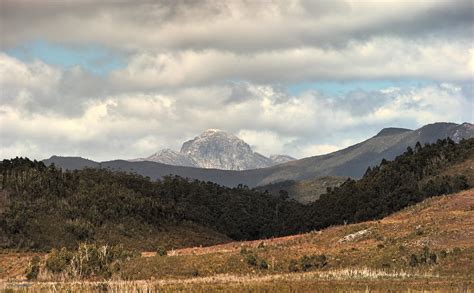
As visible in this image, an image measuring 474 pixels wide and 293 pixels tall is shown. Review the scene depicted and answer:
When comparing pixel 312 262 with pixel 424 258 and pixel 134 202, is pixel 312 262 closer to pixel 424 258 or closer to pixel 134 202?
pixel 424 258

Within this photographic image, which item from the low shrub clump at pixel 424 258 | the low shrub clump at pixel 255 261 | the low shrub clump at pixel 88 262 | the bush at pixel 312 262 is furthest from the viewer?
the low shrub clump at pixel 88 262

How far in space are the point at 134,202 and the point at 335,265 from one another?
9209cm

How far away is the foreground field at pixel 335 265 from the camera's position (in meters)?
42.6

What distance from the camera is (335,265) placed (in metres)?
59.6

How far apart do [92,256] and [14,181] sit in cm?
7089

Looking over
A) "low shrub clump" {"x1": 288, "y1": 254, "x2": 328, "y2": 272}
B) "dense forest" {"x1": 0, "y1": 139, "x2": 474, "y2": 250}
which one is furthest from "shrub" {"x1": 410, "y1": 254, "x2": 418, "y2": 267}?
"dense forest" {"x1": 0, "y1": 139, "x2": 474, "y2": 250}

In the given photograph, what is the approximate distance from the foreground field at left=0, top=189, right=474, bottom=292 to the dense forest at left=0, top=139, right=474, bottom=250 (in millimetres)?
33868

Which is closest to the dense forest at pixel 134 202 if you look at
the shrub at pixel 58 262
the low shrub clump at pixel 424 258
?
the shrub at pixel 58 262

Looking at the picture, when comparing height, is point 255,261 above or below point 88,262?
below

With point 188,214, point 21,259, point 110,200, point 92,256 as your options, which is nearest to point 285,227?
point 188,214

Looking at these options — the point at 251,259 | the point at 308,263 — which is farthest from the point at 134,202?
the point at 308,263

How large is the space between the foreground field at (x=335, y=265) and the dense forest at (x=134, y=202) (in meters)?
33.9

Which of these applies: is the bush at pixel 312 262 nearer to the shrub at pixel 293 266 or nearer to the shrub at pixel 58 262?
the shrub at pixel 293 266

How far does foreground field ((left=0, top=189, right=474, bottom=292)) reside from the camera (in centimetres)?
4256
